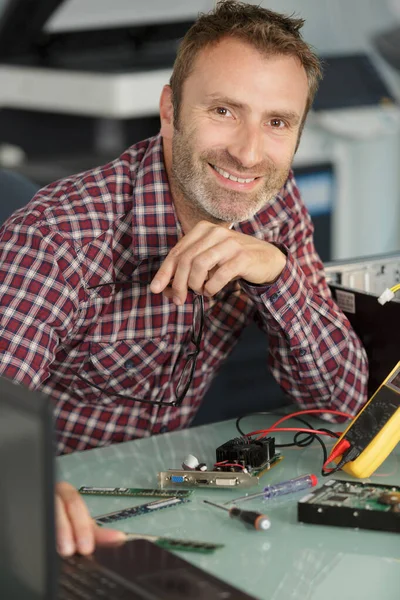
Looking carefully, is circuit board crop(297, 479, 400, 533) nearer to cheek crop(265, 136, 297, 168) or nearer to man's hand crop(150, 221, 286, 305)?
man's hand crop(150, 221, 286, 305)

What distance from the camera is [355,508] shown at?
1077mm

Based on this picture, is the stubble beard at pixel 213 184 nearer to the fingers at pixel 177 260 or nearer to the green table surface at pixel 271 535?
the fingers at pixel 177 260

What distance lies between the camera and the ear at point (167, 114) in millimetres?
1528

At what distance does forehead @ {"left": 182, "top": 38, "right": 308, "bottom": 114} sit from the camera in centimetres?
141

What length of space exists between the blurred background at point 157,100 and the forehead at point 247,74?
3.04 ft

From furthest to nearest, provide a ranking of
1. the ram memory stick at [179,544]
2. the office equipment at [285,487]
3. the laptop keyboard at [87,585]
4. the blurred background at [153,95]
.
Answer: the blurred background at [153,95]
the office equipment at [285,487]
the ram memory stick at [179,544]
the laptop keyboard at [87,585]

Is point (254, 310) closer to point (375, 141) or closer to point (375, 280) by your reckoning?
point (375, 280)

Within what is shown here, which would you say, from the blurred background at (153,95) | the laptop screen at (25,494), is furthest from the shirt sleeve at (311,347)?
the blurred background at (153,95)

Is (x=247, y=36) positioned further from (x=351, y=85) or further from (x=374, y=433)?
(x=351, y=85)

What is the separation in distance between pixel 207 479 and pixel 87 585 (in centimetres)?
33

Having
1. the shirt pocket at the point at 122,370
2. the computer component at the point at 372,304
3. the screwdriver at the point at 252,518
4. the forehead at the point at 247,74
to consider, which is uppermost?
the forehead at the point at 247,74

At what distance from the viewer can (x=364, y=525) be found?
1076 mm

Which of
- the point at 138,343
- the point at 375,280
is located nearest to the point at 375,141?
the point at 375,280

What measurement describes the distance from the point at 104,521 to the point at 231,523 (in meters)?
0.14
